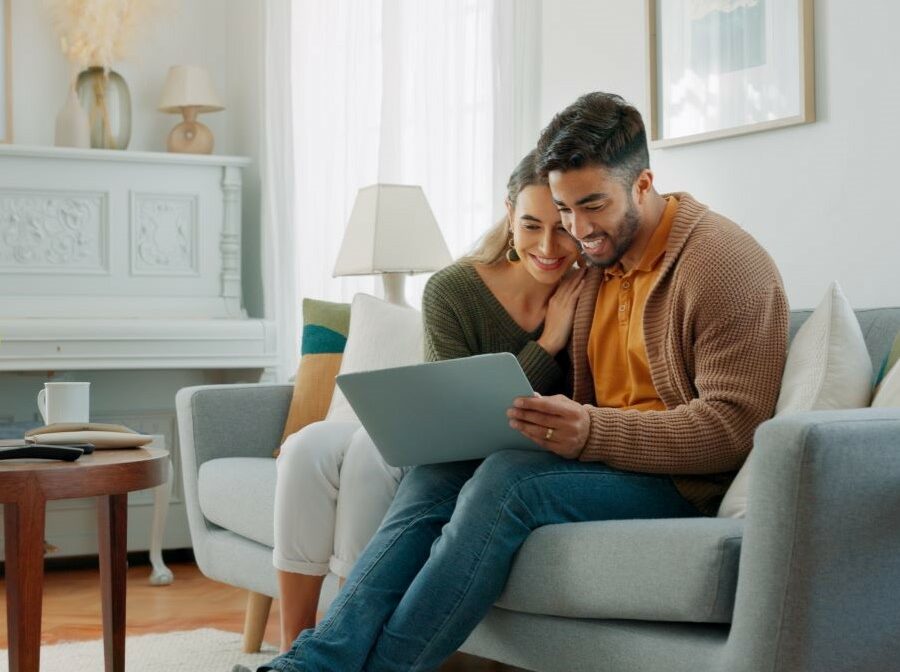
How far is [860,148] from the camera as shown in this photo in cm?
238

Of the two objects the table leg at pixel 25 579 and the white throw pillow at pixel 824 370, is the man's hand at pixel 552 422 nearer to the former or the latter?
the white throw pillow at pixel 824 370

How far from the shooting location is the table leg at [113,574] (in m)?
2.28

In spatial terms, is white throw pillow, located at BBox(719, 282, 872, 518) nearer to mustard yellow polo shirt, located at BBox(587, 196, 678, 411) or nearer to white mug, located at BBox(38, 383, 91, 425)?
mustard yellow polo shirt, located at BBox(587, 196, 678, 411)

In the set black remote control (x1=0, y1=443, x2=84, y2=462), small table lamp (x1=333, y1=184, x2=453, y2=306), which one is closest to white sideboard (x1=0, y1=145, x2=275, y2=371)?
small table lamp (x1=333, y1=184, x2=453, y2=306)

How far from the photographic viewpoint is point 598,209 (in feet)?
6.80

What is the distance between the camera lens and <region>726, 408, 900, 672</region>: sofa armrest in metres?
1.48

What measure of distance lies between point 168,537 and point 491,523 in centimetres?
Result: 249

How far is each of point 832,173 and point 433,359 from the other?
88 centimetres

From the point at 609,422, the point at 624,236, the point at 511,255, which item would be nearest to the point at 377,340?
the point at 511,255

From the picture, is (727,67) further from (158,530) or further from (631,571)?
(158,530)

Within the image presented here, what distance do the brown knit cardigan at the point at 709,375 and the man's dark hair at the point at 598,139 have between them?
19 centimetres

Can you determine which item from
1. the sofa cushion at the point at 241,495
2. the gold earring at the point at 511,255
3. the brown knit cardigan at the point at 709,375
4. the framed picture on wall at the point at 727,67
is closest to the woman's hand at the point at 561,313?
the gold earring at the point at 511,255

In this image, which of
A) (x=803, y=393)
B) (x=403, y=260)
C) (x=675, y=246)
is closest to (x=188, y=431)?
(x=403, y=260)

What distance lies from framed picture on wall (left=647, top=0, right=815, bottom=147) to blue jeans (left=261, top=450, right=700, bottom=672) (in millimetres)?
982
